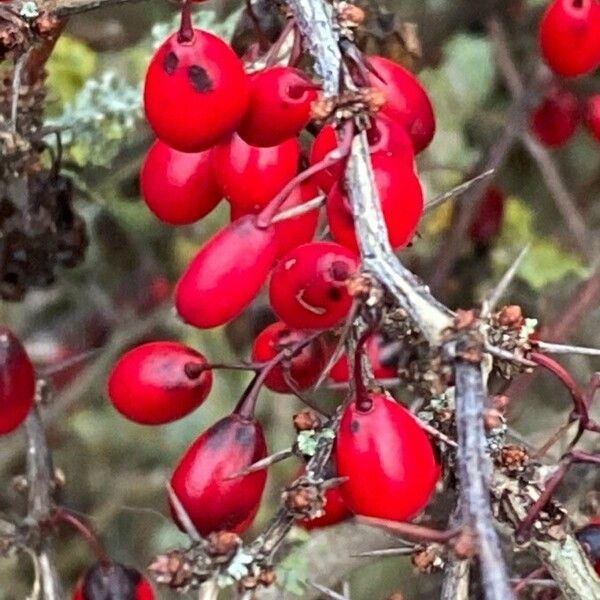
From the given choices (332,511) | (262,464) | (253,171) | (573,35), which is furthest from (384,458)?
(573,35)

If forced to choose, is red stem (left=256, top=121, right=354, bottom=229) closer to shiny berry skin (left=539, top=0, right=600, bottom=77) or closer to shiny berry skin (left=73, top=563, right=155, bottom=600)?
shiny berry skin (left=73, top=563, right=155, bottom=600)

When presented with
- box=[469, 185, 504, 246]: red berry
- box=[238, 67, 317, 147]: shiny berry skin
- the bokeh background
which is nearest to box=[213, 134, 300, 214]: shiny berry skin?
box=[238, 67, 317, 147]: shiny berry skin

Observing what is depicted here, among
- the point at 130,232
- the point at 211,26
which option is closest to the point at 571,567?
the point at 211,26

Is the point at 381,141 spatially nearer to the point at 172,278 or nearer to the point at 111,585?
the point at 111,585

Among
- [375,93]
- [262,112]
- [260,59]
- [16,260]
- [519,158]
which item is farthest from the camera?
[519,158]

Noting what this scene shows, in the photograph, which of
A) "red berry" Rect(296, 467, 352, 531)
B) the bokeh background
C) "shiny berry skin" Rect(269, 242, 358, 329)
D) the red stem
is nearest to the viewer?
the red stem

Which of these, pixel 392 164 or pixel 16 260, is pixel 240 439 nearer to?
pixel 392 164

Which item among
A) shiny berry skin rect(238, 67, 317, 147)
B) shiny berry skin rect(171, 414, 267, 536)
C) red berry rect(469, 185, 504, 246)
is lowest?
red berry rect(469, 185, 504, 246)
